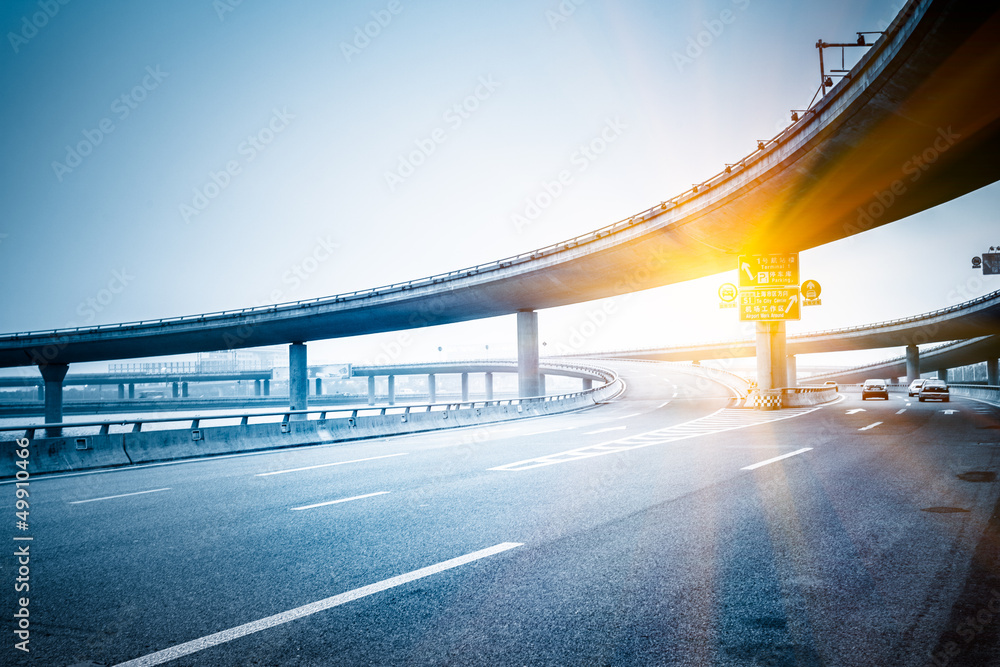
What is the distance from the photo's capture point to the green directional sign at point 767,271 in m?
36.2

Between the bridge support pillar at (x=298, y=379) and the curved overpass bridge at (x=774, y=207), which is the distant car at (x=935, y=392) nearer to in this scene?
the curved overpass bridge at (x=774, y=207)

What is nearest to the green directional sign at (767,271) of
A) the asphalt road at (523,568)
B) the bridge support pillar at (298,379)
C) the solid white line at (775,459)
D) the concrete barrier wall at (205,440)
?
the concrete barrier wall at (205,440)

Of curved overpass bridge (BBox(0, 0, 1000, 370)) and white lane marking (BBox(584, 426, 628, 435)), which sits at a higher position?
curved overpass bridge (BBox(0, 0, 1000, 370))

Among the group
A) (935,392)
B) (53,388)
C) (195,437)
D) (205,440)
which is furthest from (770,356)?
(53,388)

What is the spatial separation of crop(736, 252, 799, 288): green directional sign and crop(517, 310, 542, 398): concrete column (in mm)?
21815

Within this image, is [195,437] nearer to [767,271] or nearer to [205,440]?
[205,440]

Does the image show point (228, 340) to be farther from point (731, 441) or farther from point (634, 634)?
point (634, 634)

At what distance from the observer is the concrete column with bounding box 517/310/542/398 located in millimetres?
54281

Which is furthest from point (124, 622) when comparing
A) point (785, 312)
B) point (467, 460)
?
point (785, 312)

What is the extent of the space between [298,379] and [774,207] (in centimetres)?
5158

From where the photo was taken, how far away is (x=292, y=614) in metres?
4.53

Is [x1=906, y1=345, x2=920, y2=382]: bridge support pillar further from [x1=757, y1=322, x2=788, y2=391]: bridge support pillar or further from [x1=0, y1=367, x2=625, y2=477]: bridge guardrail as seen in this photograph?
[x1=0, y1=367, x2=625, y2=477]: bridge guardrail

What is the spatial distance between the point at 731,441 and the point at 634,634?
14838mm

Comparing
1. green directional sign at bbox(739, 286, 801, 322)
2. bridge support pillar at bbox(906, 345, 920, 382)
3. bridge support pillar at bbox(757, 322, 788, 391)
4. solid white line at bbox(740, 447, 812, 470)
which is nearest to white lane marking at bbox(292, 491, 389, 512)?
solid white line at bbox(740, 447, 812, 470)
